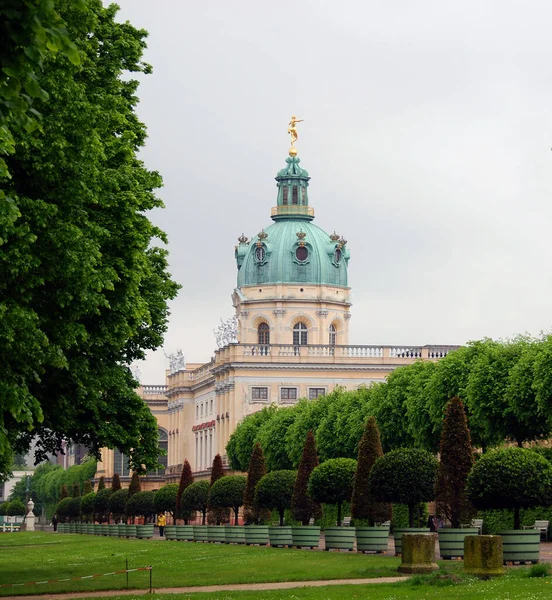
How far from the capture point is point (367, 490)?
49.9 metres

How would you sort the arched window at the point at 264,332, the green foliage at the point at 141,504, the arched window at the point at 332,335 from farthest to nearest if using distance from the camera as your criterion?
the arched window at the point at 332,335, the arched window at the point at 264,332, the green foliage at the point at 141,504

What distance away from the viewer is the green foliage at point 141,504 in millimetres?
93206

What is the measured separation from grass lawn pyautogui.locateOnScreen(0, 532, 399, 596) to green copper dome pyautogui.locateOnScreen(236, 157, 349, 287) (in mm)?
81767

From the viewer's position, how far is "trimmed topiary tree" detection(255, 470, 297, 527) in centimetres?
6359

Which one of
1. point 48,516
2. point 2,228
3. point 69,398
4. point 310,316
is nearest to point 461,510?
point 69,398

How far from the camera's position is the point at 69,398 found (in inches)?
1401

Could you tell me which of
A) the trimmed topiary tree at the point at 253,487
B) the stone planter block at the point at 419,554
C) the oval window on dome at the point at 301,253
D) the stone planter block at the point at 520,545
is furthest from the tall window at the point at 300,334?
the stone planter block at the point at 419,554

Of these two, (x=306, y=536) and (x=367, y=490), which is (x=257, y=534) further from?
(x=367, y=490)

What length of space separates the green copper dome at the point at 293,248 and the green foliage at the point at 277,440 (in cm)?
3642

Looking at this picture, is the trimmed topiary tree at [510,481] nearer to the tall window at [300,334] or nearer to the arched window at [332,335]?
the tall window at [300,334]

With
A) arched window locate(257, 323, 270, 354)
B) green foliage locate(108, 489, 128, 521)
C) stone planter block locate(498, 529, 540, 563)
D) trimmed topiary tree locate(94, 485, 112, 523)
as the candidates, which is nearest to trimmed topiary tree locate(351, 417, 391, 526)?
stone planter block locate(498, 529, 540, 563)

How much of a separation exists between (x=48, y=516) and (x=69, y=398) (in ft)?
512

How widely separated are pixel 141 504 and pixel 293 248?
51.6 m

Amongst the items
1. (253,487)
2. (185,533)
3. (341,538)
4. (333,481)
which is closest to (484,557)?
(341,538)
